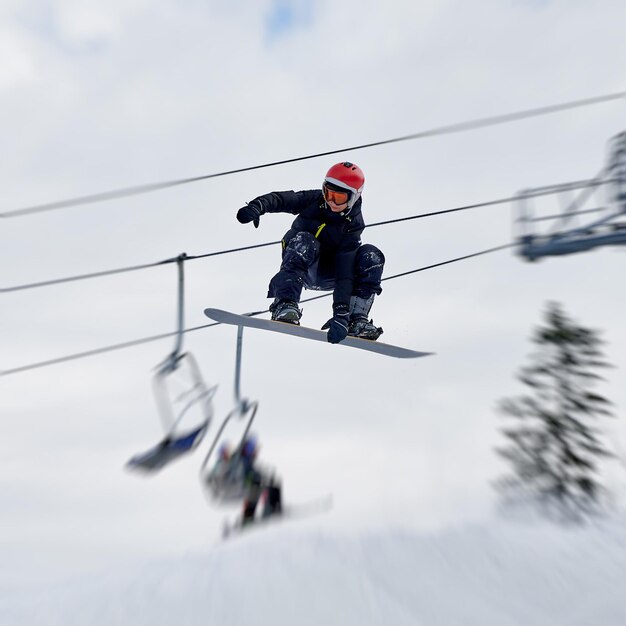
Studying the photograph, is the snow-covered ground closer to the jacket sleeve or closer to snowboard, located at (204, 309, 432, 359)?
snowboard, located at (204, 309, 432, 359)

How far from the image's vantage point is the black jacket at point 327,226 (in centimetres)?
746

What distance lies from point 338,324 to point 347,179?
1190 millimetres

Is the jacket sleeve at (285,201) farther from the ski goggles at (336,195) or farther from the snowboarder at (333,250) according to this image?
the ski goggles at (336,195)

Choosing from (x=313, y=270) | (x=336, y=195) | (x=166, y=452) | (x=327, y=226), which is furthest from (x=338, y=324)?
(x=166, y=452)

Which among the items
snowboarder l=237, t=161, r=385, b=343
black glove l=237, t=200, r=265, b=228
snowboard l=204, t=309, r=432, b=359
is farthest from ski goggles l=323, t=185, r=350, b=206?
snowboard l=204, t=309, r=432, b=359

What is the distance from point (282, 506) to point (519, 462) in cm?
1246

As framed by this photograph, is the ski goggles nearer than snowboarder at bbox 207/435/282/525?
Yes

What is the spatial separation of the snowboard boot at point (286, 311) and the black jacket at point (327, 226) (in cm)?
38

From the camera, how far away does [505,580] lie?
7.04 m

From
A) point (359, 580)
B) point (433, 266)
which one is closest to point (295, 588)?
point (359, 580)

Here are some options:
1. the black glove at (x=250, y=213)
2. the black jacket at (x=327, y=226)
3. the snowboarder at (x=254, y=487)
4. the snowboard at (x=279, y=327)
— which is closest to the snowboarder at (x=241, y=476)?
the snowboarder at (x=254, y=487)

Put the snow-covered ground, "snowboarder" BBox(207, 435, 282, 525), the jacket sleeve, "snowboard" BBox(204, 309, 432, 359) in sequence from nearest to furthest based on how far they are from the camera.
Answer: the snow-covered ground < "snowboard" BBox(204, 309, 432, 359) < the jacket sleeve < "snowboarder" BBox(207, 435, 282, 525)

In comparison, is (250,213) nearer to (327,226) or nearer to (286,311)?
(327,226)

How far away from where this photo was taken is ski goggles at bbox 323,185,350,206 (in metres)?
7.39
